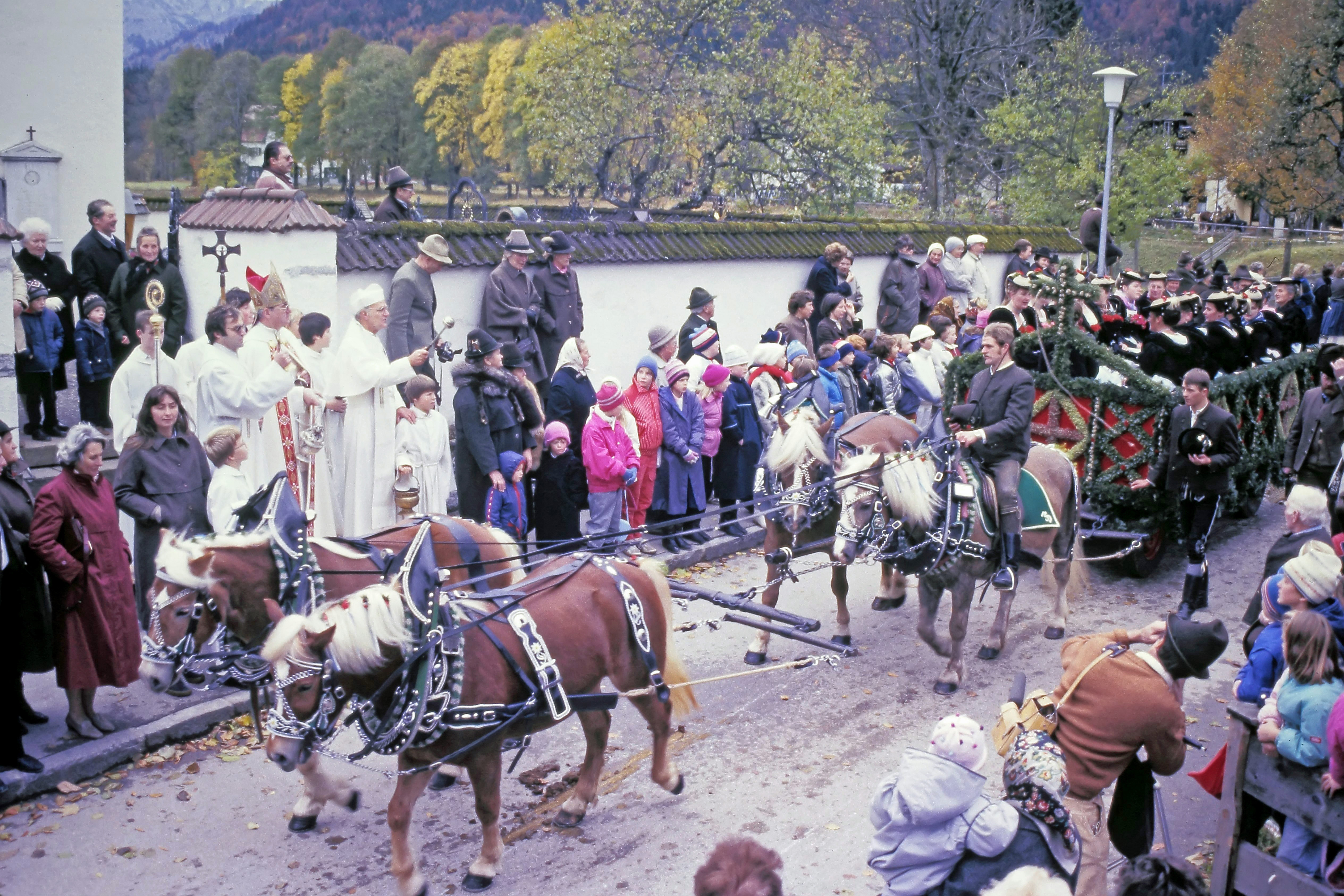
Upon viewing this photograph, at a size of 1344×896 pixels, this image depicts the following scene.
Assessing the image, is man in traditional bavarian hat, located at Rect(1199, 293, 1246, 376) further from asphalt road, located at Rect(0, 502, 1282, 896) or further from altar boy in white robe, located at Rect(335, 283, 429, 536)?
altar boy in white robe, located at Rect(335, 283, 429, 536)

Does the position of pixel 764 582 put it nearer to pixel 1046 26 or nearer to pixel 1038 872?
pixel 1038 872

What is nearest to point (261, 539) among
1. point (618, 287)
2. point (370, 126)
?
point (618, 287)

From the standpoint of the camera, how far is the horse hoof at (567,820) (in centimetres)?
615

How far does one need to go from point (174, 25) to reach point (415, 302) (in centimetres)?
8852

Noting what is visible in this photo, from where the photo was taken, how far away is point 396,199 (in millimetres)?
11383

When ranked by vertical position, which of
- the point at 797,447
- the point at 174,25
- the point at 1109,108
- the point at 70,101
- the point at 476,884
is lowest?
the point at 476,884

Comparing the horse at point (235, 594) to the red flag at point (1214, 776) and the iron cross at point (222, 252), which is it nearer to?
the red flag at point (1214, 776)

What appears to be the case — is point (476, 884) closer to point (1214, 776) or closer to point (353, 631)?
point (353, 631)

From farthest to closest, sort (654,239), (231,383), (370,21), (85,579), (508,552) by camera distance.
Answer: (370,21) → (654,239) → (231,383) → (508,552) → (85,579)

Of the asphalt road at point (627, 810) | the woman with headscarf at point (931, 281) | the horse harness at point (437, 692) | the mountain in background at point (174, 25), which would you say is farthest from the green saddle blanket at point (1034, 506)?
the mountain in background at point (174, 25)

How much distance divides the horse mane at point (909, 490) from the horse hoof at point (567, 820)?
292cm

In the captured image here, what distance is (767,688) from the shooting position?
800 cm

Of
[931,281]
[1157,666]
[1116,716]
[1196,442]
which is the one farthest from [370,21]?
[1116,716]

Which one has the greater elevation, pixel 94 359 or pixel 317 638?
pixel 94 359
